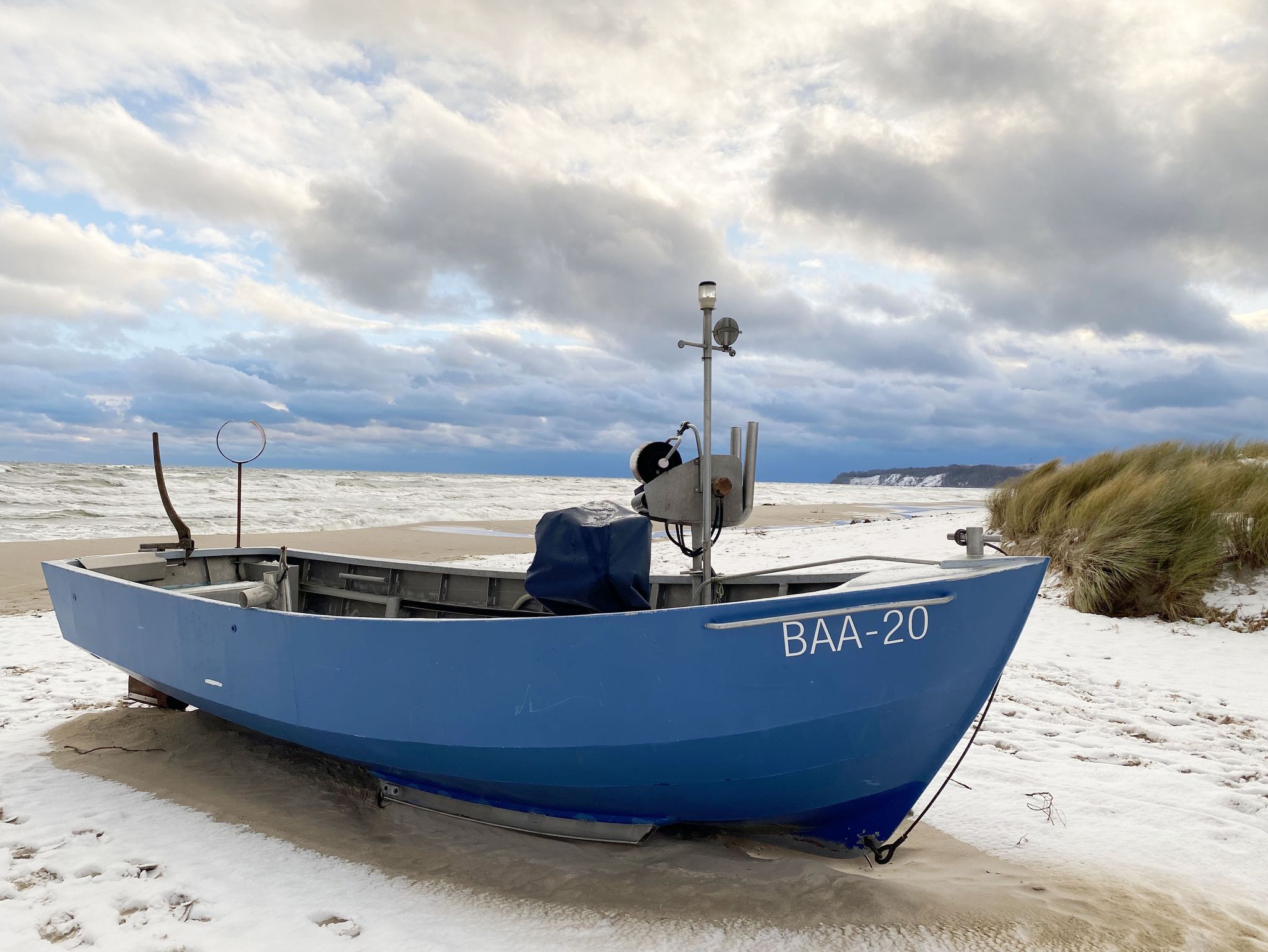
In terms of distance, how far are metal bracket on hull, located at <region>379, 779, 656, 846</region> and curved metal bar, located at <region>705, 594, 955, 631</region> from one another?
1164 mm

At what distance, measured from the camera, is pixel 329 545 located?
605 inches

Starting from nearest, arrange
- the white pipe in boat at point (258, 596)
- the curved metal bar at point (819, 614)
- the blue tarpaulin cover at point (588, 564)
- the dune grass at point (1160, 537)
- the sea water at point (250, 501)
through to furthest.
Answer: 1. the curved metal bar at point (819, 614)
2. the blue tarpaulin cover at point (588, 564)
3. the white pipe in boat at point (258, 596)
4. the dune grass at point (1160, 537)
5. the sea water at point (250, 501)

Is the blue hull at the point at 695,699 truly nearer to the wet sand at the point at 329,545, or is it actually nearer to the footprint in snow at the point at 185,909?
the footprint in snow at the point at 185,909

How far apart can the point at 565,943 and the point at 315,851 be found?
1.44m

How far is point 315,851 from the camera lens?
3.56m

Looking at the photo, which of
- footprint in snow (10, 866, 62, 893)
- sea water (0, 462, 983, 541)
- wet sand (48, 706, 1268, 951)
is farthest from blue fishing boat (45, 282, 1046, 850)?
sea water (0, 462, 983, 541)

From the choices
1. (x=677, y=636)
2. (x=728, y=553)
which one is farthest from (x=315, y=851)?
(x=728, y=553)

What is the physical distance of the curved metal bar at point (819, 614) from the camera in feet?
9.34

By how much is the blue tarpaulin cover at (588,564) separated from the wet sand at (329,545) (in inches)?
336

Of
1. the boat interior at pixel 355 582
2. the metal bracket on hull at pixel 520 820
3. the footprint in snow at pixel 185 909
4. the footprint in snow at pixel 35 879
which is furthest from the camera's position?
the boat interior at pixel 355 582

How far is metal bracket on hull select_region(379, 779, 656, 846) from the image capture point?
3.45 meters

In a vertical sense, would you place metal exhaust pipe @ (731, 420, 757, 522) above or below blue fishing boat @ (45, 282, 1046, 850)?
above

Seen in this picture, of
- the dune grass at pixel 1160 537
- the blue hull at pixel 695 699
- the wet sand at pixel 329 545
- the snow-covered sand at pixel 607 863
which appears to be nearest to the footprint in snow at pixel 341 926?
the snow-covered sand at pixel 607 863

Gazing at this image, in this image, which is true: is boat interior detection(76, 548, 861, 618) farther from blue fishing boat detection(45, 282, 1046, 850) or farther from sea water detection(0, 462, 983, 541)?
sea water detection(0, 462, 983, 541)
